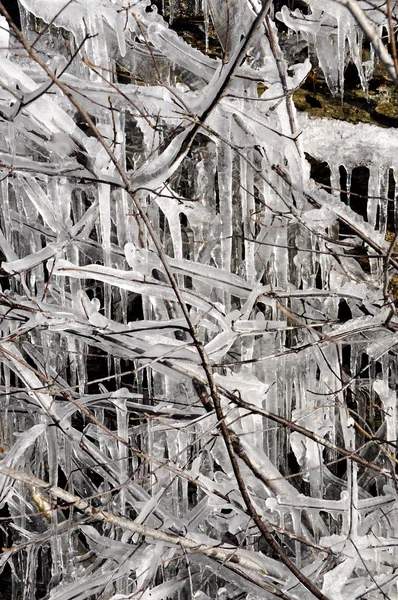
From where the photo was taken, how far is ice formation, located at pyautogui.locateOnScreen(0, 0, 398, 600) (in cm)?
258

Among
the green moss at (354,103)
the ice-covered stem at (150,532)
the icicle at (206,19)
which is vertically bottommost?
the ice-covered stem at (150,532)

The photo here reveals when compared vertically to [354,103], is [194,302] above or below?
below

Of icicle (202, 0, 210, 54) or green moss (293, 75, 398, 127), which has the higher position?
icicle (202, 0, 210, 54)

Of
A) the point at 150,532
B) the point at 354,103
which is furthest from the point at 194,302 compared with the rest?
the point at 354,103

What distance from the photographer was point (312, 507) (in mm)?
2631

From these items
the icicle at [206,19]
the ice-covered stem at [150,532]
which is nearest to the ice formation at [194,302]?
the ice-covered stem at [150,532]

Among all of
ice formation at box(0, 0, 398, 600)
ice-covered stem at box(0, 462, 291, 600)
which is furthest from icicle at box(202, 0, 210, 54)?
ice-covered stem at box(0, 462, 291, 600)

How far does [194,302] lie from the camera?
265 centimetres

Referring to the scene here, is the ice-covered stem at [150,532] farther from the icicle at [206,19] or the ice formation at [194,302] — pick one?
the icicle at [206,19]

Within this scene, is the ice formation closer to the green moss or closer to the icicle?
the green moss

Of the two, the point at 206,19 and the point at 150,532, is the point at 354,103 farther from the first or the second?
the point at 150,532

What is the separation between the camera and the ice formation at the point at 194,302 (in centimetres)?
258

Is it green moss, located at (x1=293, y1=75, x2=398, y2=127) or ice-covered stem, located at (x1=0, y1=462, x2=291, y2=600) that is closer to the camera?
ice-covered stem, located at (x1=0, y1=462, x2=291, y2=600)

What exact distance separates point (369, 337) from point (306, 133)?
91 cm
